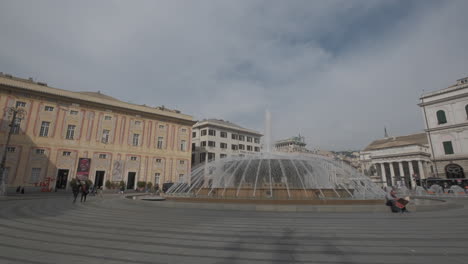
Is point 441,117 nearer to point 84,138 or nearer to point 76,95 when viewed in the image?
point 84,138

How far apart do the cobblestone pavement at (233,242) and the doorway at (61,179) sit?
27216mm

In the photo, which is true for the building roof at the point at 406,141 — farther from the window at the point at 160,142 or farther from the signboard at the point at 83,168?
the signboard at the point at 83,168

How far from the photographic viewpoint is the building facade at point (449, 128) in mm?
37656

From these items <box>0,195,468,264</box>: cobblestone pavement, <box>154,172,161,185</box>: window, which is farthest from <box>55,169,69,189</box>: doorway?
<box>0,195,468,264</box>: cobblestone pavement

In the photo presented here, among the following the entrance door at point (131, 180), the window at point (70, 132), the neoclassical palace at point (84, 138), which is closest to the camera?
the neoclassical palace at point (84, 138)

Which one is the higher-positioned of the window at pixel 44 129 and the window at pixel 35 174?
the window at pixel 44 129

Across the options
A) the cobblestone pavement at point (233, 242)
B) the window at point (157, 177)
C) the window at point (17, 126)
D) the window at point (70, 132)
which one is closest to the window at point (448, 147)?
the cobblestone pavement at point (233, 242)

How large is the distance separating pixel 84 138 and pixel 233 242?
113ft

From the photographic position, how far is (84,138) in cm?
3180

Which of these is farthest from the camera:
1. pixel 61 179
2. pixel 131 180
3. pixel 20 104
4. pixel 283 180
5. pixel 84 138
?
pixel 131 180

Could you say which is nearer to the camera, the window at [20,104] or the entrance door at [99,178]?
the window at [20,104]

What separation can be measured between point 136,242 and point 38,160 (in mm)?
32325

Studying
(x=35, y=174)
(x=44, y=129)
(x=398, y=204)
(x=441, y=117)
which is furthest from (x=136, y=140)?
(x=441, y=117)

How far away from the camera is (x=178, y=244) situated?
4992 mm
